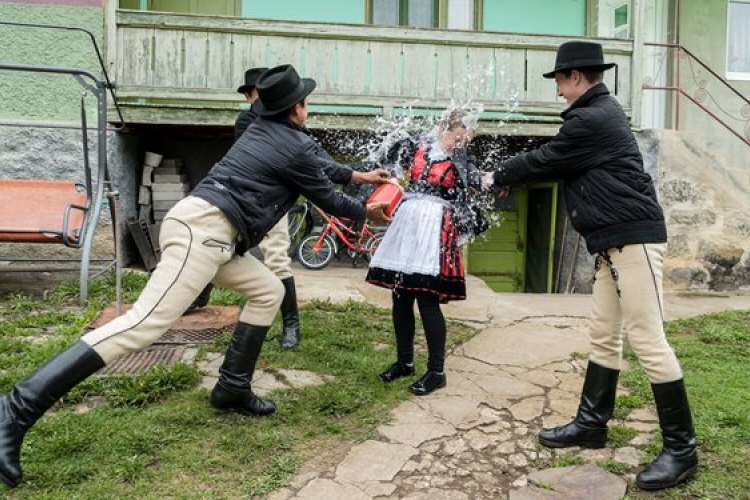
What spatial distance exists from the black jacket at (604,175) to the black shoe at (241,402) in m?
1.92

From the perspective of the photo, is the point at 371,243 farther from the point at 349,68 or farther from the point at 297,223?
the point at 349,68

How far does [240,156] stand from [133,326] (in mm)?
991

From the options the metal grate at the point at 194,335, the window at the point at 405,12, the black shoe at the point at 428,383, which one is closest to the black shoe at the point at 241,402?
the black shoe at the point at 428,383

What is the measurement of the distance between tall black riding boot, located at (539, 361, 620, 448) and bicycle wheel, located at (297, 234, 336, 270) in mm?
6413

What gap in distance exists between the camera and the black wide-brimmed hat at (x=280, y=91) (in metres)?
3.50

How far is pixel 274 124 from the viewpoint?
141 inches

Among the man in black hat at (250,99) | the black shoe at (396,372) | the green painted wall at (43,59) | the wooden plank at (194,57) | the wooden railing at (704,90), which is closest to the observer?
the black shoe at (396,372)

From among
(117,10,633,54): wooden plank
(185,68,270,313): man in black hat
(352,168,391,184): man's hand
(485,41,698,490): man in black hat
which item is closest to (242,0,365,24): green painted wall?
(117,10,633,54): wooden plank

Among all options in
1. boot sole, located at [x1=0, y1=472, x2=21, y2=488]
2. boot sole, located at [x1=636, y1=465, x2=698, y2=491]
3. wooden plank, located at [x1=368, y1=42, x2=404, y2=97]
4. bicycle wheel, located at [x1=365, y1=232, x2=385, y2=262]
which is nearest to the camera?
boot sole, located at [x1=0, y1=472, x2=21, y2=488]

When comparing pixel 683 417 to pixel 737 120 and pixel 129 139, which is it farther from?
pixel 737 120

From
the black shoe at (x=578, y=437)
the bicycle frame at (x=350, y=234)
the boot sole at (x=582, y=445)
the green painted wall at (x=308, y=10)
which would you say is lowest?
the boot sole at (x=582, y=445)

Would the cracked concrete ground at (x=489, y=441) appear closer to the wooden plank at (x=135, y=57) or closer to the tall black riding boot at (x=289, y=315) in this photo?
the tall black riding boot at (x=289, y=315)

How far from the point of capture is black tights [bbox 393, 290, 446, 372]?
13.7 feet

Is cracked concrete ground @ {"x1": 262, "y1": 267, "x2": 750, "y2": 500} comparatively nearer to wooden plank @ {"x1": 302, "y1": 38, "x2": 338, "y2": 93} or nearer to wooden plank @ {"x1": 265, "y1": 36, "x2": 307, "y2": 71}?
wooden plank @ {"x1": 302, "y1": 38, "x2": 338, "y2": 93}
